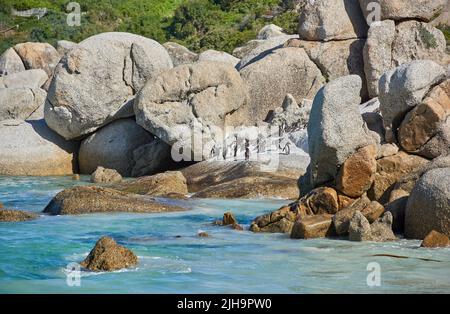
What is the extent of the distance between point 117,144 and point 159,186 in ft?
21.9

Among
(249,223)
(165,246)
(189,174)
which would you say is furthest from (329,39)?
(165,246)

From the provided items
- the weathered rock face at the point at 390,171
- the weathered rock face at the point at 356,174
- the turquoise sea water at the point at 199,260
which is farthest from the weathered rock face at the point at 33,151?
the weathered rock face at the point at 356,174

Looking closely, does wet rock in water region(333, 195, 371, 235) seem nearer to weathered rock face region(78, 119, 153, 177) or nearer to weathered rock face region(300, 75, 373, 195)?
weathered rock face region(300, 75, 373, 195)

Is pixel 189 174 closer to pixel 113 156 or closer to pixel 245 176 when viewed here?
pixel 245 176

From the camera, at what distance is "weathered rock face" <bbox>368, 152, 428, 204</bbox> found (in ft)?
50.3

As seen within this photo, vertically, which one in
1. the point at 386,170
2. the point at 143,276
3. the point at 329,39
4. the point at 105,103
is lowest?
the point at 143,276

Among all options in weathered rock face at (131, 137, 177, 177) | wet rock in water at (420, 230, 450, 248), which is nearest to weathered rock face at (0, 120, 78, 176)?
weathered rock face at (131, 137, 177, 177)

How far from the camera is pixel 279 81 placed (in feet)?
89.1

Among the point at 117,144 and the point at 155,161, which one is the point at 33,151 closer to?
the point at 117,144

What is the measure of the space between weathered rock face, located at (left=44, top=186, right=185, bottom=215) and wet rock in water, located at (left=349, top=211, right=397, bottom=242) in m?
5.18

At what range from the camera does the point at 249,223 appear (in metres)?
16.1

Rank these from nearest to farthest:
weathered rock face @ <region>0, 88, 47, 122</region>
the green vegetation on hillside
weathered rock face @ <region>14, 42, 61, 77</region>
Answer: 1. weathered rock face @ <region>0, 88, 47, 122</region>
2. weathered rock face @ <region>14, 42, 61, 77</region>
3. the green vegetation on hillside

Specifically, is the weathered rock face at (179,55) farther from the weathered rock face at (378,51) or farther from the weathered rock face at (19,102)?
the weathered rock face at (378,51)

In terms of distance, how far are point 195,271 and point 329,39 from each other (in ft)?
56.3
